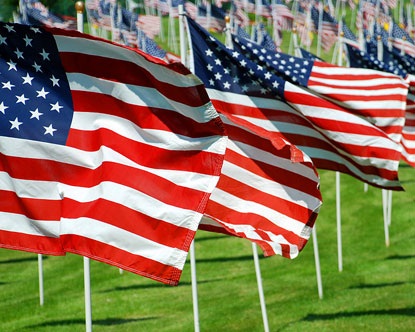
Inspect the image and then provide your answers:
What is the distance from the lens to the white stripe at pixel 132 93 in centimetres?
977

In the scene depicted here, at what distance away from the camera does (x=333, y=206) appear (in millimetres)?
29266

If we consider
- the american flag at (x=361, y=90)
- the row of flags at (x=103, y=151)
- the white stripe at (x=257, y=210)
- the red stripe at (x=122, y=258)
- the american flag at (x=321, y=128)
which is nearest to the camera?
the red stripe at (x=122, y=258)

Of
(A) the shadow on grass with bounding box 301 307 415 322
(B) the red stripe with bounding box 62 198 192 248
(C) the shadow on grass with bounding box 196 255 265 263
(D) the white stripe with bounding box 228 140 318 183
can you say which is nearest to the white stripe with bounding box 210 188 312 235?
(D) the white stripe with bounding box 228 140 318 183

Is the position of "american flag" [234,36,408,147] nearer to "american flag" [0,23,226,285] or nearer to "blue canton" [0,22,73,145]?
"american flag" [0,23,226,285]

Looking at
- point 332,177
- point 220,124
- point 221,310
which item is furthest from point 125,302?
point 332,177

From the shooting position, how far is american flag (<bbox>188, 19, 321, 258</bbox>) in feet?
39.2

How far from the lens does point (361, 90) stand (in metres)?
15.5

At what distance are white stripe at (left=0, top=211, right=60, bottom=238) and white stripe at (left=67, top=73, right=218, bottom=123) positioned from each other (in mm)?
1358

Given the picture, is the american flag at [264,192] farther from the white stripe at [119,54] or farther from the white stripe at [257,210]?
the white stripe at [119,54]

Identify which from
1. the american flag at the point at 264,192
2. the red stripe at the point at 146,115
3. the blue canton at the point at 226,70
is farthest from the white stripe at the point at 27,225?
the blue canton at the point at 226,70

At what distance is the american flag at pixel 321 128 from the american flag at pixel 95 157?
3.59 meters

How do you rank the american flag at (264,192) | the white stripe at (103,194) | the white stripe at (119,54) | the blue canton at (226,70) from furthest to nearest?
1. the blue canton at (226,70)
2. the american flag at (264,192)
3. the white stripe at (119,54)
4. the white stripe at (103,194)

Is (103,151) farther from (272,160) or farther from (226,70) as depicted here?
(226,70)

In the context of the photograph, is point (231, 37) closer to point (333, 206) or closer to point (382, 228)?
point (382, 228)
